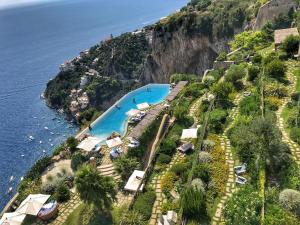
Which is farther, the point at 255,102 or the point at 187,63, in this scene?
the point at 187,63

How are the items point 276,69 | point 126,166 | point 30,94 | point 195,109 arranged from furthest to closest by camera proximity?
point 30,94
point 195,109
point 276,69
point 126,166

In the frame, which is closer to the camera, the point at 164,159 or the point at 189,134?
the point at 164,159

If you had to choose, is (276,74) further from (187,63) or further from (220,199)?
(187,63)

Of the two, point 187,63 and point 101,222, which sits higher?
point 101,222

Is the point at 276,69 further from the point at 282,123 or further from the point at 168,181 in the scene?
the point at 168,181

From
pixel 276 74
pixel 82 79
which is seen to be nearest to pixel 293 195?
pixel 276 74

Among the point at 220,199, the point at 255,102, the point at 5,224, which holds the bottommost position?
the point at 5,224

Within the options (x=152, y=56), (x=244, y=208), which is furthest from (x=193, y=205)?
(x=152, y=56)

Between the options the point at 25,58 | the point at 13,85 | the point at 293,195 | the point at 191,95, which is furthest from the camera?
the point at 25,58
